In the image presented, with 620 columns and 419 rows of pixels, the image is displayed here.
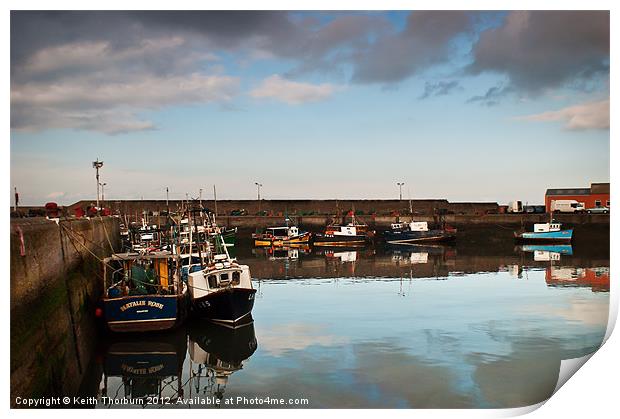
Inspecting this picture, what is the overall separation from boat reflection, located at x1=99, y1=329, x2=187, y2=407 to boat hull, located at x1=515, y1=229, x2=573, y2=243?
115 feet

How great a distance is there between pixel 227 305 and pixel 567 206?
39.0 metres

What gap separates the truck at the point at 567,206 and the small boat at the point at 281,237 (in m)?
19.1

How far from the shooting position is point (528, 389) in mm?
9680

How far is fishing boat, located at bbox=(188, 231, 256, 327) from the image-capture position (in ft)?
48.8

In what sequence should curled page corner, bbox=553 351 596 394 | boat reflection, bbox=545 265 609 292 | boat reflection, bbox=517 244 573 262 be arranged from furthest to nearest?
boat reflection, bbox=517 244 573 262 → boat reflection, bbox=545 265 609 292 → curled page corner, bbox=553 351 596 394

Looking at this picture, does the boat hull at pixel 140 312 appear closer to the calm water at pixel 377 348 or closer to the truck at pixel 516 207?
the calm water at pixel 377 348

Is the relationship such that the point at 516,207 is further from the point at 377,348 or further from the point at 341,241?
the point at 377,348

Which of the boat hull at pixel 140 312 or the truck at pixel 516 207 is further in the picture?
the truck at pixel 516 207

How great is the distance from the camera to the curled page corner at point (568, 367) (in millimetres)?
9872

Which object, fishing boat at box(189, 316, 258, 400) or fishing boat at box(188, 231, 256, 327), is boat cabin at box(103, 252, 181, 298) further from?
fishing boat at box(189, 316, 258, 400)

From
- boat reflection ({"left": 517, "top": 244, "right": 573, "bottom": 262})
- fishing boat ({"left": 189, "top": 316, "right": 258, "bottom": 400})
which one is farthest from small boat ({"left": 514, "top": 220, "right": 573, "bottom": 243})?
fishing boat ({"left": 189, "top": 316, "right": 258, "bottom": 400})

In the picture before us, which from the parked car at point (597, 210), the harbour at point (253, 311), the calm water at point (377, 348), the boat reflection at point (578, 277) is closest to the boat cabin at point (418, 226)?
the parked car at point (597, 210)

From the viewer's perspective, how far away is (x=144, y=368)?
11.7 metres
